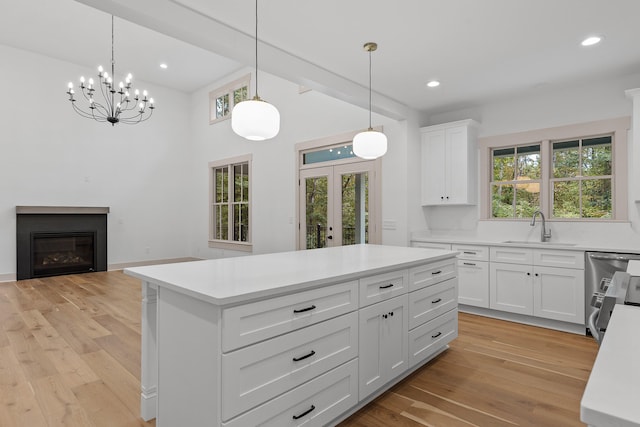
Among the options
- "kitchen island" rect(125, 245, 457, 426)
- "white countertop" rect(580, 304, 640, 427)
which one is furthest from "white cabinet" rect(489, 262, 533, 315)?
"white countertop" rect(580, 304, 640, 427)

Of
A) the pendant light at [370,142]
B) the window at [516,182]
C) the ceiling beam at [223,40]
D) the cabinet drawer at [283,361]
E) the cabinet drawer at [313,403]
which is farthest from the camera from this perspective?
the window at [516,182]

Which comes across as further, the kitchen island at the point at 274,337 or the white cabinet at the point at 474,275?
the white cabinet at the point at 474,275

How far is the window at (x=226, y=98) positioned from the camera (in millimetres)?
7223

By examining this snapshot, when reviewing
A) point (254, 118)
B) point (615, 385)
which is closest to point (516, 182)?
point (254, 118)

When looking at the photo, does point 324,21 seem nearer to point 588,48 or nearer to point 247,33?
point 247,33

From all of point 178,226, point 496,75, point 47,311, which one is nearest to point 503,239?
point 496,75

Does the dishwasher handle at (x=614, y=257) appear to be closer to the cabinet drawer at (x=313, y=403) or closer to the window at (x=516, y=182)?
the window at (x=516, y=182)

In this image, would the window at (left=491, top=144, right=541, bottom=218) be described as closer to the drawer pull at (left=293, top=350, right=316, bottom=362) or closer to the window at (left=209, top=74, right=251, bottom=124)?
the drawer pull at (left=293, top=350, right=316, bottom=362)

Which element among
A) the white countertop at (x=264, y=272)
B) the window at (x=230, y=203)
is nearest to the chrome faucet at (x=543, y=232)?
the white countertop at (x=264, y=272)

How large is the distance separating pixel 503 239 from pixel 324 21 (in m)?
3.42

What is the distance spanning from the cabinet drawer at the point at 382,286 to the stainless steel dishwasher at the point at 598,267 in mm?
2142

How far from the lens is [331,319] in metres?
1.93

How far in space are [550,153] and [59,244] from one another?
8.10 meters

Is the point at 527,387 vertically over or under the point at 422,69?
under
